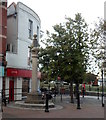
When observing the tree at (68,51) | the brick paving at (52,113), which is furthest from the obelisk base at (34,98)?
the tree at (68,51)

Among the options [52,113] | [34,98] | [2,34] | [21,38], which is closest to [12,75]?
[2,34]

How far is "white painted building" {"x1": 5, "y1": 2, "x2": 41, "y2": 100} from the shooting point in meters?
22.2

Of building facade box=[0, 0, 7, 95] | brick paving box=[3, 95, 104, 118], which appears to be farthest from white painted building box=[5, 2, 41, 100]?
brick paving box=[3, 95, 104, 118]

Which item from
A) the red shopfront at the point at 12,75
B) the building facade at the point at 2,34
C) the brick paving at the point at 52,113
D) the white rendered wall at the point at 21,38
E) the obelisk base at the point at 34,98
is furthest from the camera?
the white rendered wall at the point at 21,38

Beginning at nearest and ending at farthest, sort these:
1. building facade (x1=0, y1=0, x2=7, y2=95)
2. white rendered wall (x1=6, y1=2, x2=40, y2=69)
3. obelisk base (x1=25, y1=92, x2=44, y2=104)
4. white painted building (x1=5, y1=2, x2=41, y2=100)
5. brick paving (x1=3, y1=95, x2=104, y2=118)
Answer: brick paving (x1=3, y1=95, x2=104, y2=118), obelisk base (x1=25, y1=92, x2=44, y2=104), building facade (x1=0, y1=0, x2=7, y2=95), white painted building (x1=5, y1=2, x2=41, y2=100), white rendered wall (x1=6, y1=2, x2=40, y2=69)

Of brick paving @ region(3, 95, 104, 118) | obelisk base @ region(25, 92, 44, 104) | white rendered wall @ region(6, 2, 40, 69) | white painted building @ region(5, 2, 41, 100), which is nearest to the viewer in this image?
brick paving @ region(3, 95, 104, 118)

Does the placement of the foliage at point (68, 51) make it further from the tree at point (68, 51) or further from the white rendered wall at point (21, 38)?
the white rendered wall at point (21, 38)

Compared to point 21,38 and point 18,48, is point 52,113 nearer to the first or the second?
point 18,48

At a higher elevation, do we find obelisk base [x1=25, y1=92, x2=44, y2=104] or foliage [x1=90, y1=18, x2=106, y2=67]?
foliage [x1=90, y1=18, x2=106, y2=67]

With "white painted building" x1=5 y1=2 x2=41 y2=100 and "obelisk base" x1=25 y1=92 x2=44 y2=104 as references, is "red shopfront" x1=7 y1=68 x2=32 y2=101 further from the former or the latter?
"obelisk base" x1=25 y1=92 x2=44 y2=104

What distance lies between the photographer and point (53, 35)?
850 inches

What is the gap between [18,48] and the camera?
2344cm

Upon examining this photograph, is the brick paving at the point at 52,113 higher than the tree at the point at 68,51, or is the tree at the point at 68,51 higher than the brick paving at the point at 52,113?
the tree at the point at 68,51

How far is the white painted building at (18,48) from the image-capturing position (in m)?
22.2
